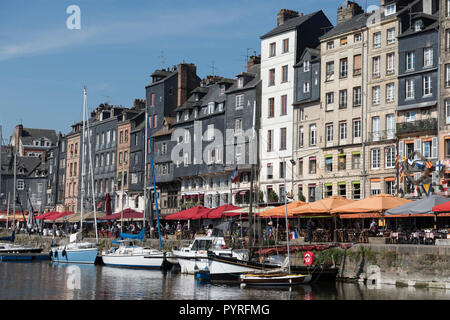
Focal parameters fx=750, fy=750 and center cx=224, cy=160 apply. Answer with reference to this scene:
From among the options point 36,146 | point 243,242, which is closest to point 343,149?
point 243,242

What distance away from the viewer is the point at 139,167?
272 feet

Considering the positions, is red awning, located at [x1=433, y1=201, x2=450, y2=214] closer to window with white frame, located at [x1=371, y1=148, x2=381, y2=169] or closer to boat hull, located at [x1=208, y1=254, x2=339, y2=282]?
boat hull, located at [x1=208, y1=254, x2=339, y2=282]

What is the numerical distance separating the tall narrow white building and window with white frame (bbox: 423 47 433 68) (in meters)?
13.0

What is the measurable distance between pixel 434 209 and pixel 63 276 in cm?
2220

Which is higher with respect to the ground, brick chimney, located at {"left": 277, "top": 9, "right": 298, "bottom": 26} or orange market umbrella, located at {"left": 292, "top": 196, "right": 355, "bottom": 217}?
brick chimney, located at {"left": 277, "top": 9, "right": 298, "bottom": 26}

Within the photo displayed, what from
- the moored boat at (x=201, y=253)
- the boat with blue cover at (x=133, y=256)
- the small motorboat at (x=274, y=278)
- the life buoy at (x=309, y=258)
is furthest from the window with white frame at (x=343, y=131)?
the small motorboat at (x=274, y=278)

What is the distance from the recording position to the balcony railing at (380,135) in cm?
5322

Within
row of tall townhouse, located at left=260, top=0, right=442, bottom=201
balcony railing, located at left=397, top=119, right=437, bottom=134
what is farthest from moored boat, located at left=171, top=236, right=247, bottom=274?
balcony railing, located at left=397, top=119, right=437, bottom=134

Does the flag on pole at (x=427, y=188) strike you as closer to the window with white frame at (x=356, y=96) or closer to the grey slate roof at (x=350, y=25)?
the window with white frame at (x=356, y=96)

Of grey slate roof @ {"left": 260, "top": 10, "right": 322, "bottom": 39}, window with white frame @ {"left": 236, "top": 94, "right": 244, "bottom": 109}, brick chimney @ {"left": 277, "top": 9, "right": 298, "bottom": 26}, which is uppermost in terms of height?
brick chimney @ {"left": 277, "top": 9, "right": 298, "bottom": 26}

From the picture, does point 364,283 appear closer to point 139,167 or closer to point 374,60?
point 374,60

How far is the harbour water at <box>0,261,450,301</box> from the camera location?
32344mm

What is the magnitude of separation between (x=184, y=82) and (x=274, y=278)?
48.0 meters

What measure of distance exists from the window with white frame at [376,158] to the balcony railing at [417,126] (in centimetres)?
263
